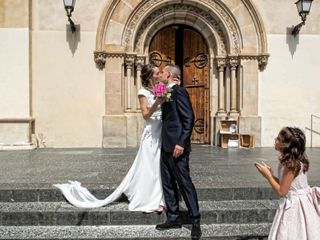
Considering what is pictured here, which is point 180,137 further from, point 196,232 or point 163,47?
point 163,47

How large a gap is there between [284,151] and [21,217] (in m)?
3.13

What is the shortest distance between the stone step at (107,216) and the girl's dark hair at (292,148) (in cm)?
169

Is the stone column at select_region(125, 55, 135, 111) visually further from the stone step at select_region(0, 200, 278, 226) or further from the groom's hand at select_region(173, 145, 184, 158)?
the groom's hand at select_region(173, 145, 184, 158)

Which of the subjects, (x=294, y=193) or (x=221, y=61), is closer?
(x=294, y=193)

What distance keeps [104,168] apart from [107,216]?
2.30 meters

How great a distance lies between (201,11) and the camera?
1146 cm

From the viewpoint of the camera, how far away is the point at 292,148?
10.2ft

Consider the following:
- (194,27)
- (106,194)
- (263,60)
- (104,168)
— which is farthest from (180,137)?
(194,27)

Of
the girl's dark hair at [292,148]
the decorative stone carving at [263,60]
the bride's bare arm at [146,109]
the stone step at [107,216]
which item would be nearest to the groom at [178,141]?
the bride's bare arm at [146,109]

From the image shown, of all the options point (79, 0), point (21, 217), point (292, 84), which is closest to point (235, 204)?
point (21, 217)

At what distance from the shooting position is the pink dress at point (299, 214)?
3.19 m

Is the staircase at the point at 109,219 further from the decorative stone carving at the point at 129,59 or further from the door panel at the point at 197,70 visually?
the door panel at the point at 197,70

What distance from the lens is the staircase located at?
4309mm

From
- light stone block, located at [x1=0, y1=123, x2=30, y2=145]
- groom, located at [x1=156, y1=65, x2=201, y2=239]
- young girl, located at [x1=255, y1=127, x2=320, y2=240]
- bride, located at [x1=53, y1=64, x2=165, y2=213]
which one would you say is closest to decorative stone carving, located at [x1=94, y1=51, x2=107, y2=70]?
light stone block, located at [x1=0, y1=123, x2=30, y2=145]
